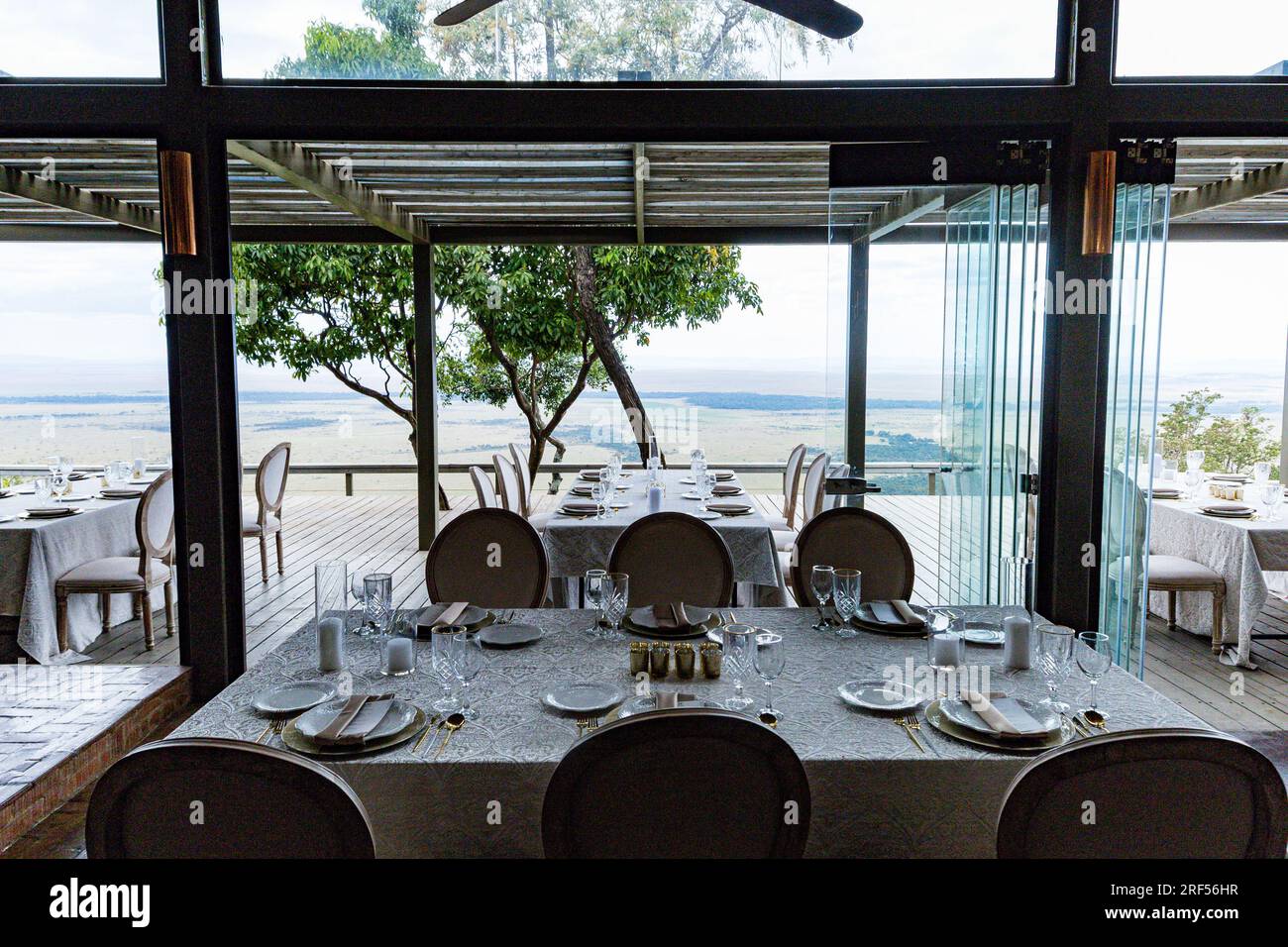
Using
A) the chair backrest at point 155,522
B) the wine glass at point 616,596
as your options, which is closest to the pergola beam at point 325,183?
the chair backrest at point 155,522

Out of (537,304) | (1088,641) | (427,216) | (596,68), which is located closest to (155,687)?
(596,68)

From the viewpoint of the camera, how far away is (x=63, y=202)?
5801 mm

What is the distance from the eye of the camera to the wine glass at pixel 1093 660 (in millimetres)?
1854

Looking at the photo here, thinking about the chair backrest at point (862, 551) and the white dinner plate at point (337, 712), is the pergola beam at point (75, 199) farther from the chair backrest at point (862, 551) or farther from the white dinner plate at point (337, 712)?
the white dinner plate at point (337, 712)

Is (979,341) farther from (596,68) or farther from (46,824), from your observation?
(46,824)

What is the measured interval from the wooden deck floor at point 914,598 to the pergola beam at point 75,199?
2.50 metres

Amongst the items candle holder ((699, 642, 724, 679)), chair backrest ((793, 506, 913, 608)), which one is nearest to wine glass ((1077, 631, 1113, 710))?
candle holder ((699, 642, 724, 679))

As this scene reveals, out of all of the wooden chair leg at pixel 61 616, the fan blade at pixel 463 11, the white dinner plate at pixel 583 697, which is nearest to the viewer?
the white dinner plate at pixel 583 697

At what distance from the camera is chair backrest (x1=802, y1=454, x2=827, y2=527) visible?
522 centimetres

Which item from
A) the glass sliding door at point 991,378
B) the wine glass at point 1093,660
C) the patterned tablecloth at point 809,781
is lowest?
the patterned tablecloth at point 809,781

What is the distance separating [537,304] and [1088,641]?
297 inches

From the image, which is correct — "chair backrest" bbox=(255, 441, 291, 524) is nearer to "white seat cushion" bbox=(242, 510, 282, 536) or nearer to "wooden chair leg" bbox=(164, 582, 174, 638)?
"white seat cushion" bbox=(242, 510, 282, 536)

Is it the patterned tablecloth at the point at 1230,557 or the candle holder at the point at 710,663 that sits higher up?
the candle holder at the point at 710,663

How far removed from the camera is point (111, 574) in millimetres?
4234
